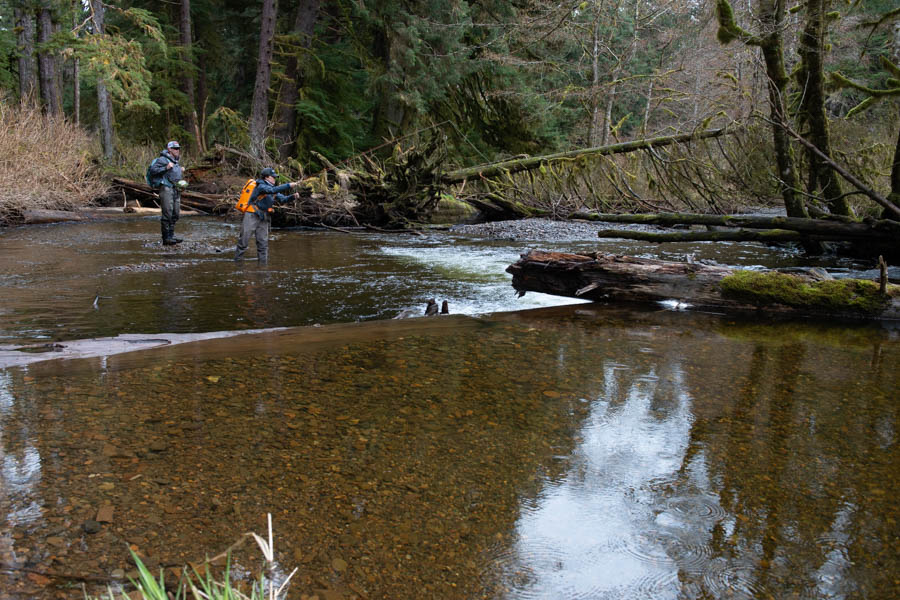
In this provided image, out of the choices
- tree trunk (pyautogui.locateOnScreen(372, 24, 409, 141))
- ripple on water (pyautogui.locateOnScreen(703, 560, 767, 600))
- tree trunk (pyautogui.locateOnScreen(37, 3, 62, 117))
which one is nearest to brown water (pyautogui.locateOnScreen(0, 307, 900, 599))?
ripple on water (pyautogui.locateOnScreen(703, 560, 767, 600))

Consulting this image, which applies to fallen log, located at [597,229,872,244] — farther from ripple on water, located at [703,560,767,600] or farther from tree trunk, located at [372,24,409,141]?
tree trunk, located at [372,24,409,141]

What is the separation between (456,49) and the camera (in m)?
26.0

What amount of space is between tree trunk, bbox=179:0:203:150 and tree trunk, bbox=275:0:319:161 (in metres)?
4.23

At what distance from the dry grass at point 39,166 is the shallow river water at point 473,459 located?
12.5 m

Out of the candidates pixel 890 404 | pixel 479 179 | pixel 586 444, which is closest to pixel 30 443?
pixel 586 444

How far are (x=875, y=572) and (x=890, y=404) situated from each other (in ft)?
8.37

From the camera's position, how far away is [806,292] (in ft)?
25.9

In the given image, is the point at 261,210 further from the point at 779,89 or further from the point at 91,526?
the point at 91,526

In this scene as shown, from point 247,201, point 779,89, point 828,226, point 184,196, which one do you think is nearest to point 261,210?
point 247,201

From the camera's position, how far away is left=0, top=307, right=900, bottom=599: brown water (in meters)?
2.81

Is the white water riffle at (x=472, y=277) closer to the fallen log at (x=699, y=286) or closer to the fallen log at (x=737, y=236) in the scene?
the fallen log at (x=699, y=286)

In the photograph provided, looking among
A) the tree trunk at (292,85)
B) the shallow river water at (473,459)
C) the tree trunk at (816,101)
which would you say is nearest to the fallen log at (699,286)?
the shallow river water at (473,459)

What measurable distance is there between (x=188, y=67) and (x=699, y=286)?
2734 cm

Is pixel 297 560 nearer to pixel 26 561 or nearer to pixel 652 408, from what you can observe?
pixel 26 561
